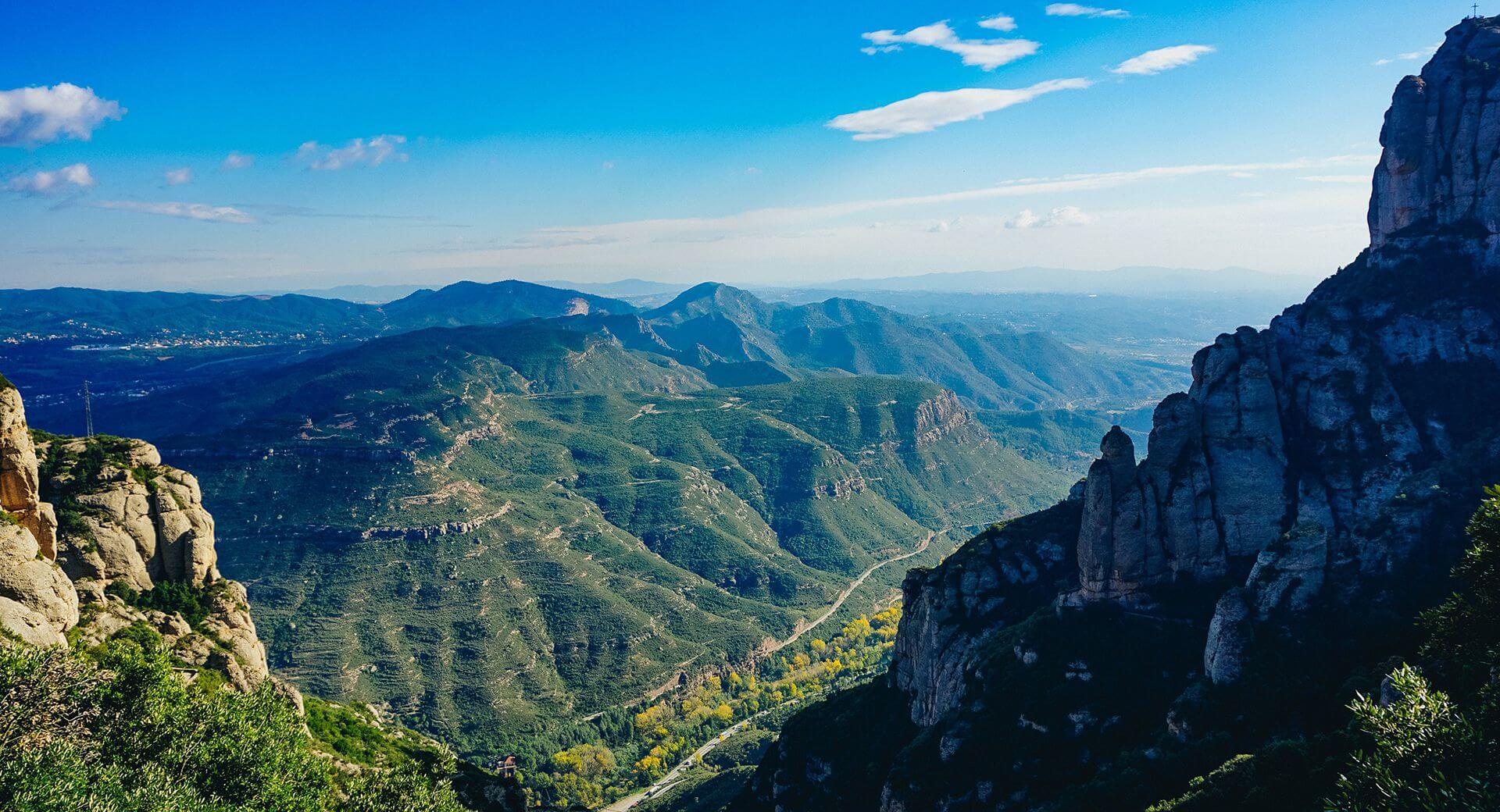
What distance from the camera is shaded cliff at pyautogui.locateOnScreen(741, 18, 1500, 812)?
65312 mm

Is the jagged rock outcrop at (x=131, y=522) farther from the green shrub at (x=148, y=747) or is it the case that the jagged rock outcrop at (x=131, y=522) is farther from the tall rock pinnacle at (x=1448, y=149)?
the tall rock pinnacle at (x=1448, y=149)

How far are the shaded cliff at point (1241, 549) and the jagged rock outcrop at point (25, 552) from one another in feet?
235

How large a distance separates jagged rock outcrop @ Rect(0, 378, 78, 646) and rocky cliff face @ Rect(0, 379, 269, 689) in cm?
9

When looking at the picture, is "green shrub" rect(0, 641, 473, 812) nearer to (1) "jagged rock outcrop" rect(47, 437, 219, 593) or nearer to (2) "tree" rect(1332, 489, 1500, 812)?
(1) "jagged rock outcrop" rect(47, 437, 219, 593)

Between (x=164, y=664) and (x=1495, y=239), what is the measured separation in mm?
134769

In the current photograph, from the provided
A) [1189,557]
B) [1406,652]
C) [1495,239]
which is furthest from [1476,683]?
[1495,239]

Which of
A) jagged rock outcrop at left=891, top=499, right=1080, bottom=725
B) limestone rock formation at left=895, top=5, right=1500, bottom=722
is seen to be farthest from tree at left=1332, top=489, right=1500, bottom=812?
jagged rock outcrop at left=891, top=499, right=1080, bottom=725

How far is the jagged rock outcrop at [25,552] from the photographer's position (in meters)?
57.2

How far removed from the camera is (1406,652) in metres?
58.4

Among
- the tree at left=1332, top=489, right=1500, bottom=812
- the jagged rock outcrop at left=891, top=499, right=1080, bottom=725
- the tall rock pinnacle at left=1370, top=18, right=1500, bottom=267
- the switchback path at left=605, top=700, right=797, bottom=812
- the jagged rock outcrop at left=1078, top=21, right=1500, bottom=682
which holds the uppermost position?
the tall rock pinnacle at left=1370, top=18, right=1500, bottom=267

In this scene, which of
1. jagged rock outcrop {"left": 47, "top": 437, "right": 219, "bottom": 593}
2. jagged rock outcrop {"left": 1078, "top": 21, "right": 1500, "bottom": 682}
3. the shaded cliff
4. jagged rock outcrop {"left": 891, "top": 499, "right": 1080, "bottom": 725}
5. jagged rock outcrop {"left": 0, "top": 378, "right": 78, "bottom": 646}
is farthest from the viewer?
jagged rock outcrop {"left": 891, "top": 499, "right": 1080, "bottom": 725}

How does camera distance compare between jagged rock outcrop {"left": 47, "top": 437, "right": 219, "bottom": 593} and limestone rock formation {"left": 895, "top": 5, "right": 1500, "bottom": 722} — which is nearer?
jagged rock outcrop {"left": 47, "top": 437, "right": 219, "bottom": 593}

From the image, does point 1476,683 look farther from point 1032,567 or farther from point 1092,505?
point 1032,567

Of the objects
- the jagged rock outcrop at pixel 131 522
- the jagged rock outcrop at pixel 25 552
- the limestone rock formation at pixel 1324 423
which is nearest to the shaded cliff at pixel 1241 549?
the limestone rock formation at pixel 1324 423
